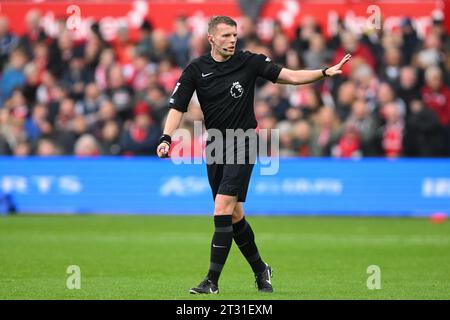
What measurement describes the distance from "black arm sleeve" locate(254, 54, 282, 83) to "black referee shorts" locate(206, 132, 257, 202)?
2.28 feet

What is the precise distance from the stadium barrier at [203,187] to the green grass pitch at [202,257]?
533mm

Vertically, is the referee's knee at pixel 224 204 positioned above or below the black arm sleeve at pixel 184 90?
below

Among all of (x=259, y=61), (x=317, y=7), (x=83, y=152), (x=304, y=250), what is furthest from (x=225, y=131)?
(x=317, y=7)

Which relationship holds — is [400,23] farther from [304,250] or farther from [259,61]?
[259,61]

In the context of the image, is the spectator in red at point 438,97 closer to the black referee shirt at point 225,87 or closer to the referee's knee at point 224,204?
the black referee shirt at point 225,87

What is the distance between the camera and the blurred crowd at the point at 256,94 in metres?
21.6

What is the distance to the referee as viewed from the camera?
10375 millimetres

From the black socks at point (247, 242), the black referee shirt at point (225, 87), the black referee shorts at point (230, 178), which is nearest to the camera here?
the black referee shorts at point (230, 178)

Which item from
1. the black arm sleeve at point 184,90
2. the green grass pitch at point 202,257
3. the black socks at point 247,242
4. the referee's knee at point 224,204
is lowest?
the green grass pitch at point 202,257

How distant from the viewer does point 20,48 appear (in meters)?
25.0

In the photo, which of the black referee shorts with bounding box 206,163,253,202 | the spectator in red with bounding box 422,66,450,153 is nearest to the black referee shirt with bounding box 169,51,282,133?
the black referee shorts with bounding box 206,163,253,202

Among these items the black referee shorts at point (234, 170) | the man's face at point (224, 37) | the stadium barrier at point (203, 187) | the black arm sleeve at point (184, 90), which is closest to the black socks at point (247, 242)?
the black referee shorts at point (234, 170)

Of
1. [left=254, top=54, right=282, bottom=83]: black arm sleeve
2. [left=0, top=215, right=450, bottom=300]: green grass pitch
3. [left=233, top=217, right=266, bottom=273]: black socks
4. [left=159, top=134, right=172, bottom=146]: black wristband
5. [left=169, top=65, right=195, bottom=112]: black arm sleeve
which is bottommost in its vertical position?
[left=0, top=215, right=450, bottom=300]: green grass pitch

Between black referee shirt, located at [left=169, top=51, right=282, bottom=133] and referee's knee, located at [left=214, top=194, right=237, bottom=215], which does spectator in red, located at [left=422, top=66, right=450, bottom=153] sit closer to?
black referee shirt, located at [left=169, top=51, right=282, bottom=133]
